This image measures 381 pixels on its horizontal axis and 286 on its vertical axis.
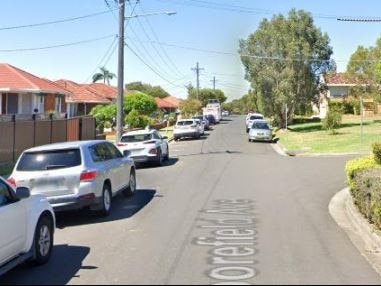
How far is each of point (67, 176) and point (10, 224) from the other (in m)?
4.24

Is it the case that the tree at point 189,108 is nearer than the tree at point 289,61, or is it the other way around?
the tree at point 289,61

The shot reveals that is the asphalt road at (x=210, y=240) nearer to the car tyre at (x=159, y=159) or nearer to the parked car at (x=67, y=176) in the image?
the parked car at (x=67, y=176)

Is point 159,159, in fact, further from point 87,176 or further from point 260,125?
point 260,125

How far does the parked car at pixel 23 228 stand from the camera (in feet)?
23.6

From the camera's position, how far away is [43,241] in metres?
8.38

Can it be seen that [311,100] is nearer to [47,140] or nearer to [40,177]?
[47,140]

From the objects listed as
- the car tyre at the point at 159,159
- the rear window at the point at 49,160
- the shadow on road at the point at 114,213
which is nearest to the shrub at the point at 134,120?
the car tyre at the point at 159,159

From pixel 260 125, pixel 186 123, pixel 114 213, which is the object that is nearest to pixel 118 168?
pixel 114 213

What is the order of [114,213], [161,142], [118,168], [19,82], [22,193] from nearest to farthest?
[22,193] → [114,213] → [118,168] → [161,142] → [19,82]

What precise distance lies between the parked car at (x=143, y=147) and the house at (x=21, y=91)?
1196 centimetres

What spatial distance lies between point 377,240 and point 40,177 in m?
6.26

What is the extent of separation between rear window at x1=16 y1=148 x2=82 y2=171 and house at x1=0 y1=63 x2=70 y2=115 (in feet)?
75.1

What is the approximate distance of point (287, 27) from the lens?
1988 inches

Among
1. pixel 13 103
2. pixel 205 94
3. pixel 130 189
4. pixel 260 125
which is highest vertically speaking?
pixel 205 94
